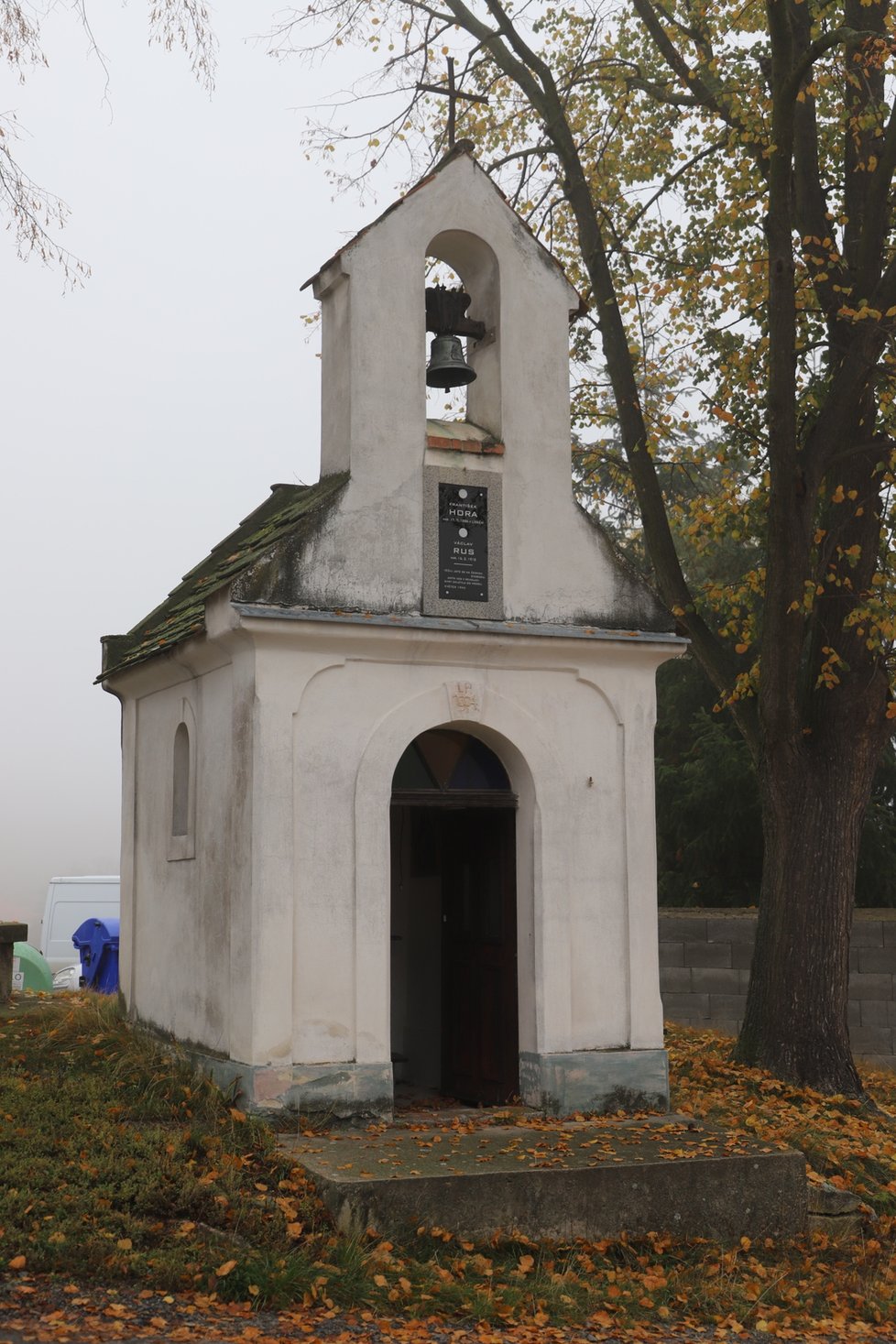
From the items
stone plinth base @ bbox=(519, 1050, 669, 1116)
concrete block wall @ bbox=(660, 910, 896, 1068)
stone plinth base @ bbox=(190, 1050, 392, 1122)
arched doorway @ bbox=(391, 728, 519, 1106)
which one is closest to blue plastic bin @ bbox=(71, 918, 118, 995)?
arched doorway @ bbox=(391, 728, 519, 1106)

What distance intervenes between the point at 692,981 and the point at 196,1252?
9.25 meters

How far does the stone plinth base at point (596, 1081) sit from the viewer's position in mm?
9688

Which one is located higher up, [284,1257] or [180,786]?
[180,786]

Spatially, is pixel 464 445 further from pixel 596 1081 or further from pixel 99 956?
pixel 99 956

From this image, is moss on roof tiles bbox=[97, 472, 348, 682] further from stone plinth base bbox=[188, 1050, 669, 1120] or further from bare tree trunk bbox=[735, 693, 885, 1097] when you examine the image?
bare tree trunk bbox=[735, 693, 885, 1097]

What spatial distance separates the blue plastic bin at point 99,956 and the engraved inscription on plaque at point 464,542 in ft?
30.7

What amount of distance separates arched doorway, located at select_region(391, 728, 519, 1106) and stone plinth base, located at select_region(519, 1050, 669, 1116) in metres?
0.41

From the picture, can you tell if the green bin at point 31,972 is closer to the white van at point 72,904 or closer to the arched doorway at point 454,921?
the white van at point 72,904

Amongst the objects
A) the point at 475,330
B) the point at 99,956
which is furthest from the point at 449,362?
the point at 99,956

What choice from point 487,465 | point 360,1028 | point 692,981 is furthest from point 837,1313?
point 692,981

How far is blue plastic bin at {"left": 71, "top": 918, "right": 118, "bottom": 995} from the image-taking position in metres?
17.6

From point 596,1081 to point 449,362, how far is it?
514 cm

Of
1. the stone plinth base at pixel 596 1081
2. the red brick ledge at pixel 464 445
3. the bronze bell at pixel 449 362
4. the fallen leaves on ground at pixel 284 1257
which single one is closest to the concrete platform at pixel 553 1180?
the fallen leaves on ground at pixel 284 1257

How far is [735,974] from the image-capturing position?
15258 mm
